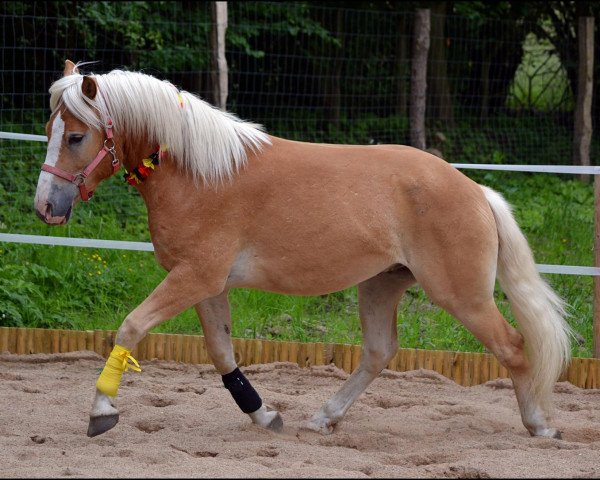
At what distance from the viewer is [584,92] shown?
36.8 ft

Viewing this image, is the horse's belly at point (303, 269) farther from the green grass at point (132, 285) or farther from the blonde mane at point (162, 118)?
the green grass at point (132, 285)

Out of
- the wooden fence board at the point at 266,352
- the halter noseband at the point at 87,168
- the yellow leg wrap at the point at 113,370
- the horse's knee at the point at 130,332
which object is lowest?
the wooden fence board at the point at 266,352

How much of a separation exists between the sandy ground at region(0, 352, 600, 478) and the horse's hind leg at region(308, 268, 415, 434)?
226mm

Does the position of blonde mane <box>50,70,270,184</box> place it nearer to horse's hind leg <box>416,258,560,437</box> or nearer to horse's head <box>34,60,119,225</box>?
horse's head <box>34,60,119,225</box>

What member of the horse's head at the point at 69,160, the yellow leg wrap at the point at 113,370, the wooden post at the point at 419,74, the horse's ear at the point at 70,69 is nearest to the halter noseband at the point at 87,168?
the horse's head at the point at 69,160

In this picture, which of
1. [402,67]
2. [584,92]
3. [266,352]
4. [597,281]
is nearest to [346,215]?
[266,352]

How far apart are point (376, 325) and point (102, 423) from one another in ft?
5.15

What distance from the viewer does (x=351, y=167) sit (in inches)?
181

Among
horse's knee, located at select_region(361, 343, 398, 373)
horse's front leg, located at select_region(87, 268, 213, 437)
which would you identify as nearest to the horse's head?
horse's front leg, located at select_region(87, 268, 213, 437)

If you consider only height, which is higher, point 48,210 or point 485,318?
point 48,210

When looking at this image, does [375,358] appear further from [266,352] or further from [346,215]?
[266,352]

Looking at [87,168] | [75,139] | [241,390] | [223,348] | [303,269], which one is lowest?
[241,390]

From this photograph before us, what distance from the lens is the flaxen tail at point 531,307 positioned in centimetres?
477

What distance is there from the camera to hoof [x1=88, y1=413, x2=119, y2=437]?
4195 millimetres
